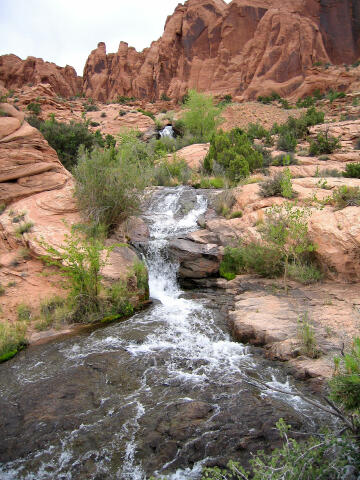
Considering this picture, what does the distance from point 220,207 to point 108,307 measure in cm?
609

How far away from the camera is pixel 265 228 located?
8.33 m

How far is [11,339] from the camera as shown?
236 inches

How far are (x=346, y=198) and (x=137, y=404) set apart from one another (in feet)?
23.5

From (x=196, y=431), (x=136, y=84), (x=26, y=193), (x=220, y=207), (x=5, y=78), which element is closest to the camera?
(x=196, y=431)

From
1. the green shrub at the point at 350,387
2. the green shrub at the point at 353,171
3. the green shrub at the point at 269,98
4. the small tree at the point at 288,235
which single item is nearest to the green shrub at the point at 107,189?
the small tree at the point at 288,235

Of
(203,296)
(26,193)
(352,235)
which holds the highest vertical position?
(26,193)

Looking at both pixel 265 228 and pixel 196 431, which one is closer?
pixel 196 431

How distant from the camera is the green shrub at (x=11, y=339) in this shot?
5.82 metres

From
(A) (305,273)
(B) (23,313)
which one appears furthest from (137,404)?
(A) (305,273)

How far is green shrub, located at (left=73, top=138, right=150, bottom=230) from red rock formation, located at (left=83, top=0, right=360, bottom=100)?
119ft

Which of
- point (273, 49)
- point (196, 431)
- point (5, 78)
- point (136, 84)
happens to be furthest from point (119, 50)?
point (196, 431)

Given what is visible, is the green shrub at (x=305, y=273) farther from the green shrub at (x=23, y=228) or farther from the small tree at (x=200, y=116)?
the small tree at (x=200, y=116)

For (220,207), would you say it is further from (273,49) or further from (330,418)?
(273,49)

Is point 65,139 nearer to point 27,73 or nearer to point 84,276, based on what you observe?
point 84,276
